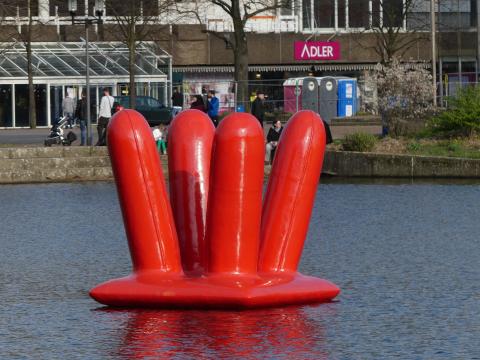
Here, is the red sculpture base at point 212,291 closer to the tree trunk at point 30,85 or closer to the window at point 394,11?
the tree trunk at point 30,85

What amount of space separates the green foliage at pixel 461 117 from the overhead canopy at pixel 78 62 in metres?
24.7

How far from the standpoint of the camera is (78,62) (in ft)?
187

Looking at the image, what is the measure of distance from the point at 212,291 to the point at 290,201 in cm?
110

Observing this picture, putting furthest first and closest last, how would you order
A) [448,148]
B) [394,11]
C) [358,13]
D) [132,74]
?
[358,13]
[394,11]
[132,74]
[448,148]

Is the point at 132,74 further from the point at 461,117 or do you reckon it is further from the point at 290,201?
the point at 290,201

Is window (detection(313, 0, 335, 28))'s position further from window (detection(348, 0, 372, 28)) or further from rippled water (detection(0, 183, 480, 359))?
rippled water (detection(0, 183, 480, 359))

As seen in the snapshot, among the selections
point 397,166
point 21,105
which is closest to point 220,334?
point 397,166

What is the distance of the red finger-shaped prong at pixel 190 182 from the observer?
1122cm

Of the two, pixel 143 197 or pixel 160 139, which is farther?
pixel 160 139

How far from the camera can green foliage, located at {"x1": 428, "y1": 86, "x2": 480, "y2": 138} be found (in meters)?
30.2

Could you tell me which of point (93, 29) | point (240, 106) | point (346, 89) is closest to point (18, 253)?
point (240, 106)

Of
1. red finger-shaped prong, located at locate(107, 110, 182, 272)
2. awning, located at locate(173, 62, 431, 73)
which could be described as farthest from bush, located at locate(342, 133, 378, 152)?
awning, located at locate(173, 62, 431, 73)

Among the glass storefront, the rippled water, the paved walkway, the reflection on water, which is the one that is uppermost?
the glass storefront

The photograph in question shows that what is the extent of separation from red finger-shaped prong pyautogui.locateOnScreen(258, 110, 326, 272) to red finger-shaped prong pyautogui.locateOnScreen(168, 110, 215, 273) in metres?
0.53
